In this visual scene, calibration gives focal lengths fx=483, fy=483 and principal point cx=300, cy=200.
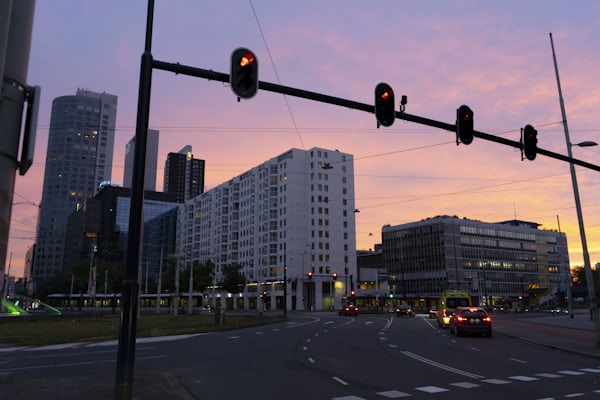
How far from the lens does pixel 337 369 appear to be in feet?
46.7

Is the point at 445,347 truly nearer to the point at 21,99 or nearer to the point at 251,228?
the point at 21,99

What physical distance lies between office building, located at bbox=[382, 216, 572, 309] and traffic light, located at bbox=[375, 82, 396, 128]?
117790 millimetres

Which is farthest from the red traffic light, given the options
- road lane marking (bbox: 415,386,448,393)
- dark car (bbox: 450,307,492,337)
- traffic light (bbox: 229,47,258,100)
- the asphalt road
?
dark car (bbox: 450,307,492,337)

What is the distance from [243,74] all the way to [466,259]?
132m

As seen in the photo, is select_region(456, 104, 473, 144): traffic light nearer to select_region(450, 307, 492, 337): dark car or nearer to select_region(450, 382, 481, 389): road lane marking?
select_region(450, 382, 481, 389): road lane marking

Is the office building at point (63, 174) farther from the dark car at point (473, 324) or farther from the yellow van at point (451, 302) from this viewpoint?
the dark car at point (473, 324)

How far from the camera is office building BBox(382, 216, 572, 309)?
129125 mm

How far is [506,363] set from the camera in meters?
15.8

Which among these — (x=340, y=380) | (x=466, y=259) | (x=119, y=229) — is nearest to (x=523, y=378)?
(x=340, y=380)

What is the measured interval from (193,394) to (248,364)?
5.21m

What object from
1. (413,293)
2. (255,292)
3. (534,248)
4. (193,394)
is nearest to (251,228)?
(255,292)

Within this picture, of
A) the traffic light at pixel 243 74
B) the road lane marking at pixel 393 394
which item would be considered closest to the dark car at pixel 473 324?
the road lane marking at pixel 393 394

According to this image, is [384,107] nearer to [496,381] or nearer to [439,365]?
[496,381]

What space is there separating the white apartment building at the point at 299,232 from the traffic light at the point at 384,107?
9430 cm
